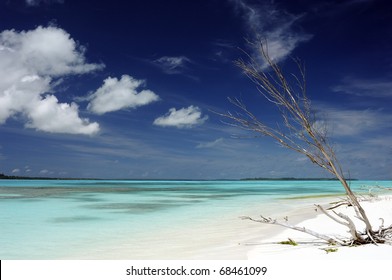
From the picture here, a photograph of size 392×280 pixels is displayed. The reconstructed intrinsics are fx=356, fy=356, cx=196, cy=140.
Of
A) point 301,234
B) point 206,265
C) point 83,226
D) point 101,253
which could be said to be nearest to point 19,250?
point 101,253

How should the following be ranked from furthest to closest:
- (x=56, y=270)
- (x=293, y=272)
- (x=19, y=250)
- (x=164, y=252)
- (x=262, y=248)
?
(x=19, y=250)
(x=164, y=252)
(x=262, y=248)
(x=56, y=270)
(x=293, y=272)

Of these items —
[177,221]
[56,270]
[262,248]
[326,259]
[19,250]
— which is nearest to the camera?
[326,259]

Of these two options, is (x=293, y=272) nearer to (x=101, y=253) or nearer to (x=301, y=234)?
(x=301, y=234)

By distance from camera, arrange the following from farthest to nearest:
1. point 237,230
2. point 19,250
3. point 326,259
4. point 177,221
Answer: point 177,221 → point 237,230 → point 19,250 → point 326,259

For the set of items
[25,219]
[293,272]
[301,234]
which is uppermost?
[25,219]

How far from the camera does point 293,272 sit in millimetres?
4555

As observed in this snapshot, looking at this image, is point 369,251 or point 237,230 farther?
point 237,230

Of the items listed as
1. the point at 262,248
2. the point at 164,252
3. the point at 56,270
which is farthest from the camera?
the point at 164,252

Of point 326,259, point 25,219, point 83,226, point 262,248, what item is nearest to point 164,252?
point 262,248

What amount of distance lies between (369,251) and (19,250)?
6928 millimetres

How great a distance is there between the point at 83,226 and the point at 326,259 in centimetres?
806

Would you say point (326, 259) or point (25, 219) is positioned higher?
point (25, 219)

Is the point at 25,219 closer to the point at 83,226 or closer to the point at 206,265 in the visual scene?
the point at 83,226

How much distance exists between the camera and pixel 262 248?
244 inches
